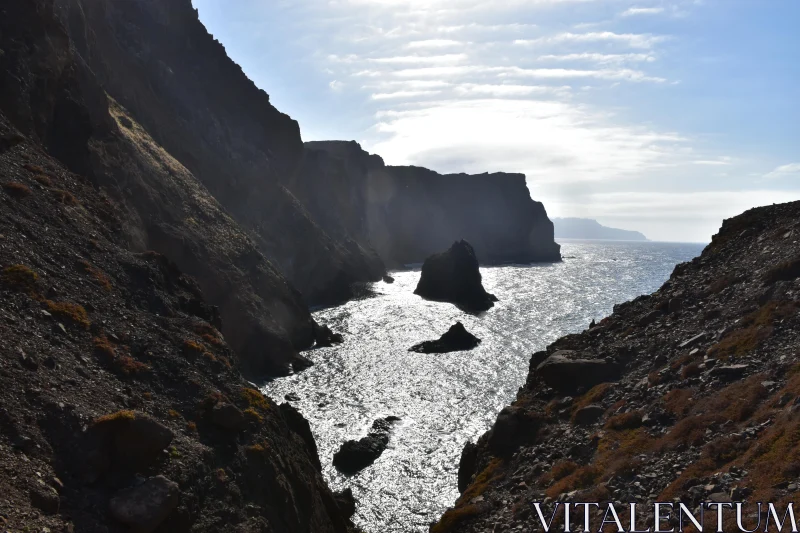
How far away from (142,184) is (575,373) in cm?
5096

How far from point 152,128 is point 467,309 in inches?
2412

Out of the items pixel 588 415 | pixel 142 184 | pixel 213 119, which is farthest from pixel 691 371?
pixel 213 119

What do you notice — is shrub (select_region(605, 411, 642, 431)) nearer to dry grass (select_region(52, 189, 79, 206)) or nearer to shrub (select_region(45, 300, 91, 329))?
shrub (select_region(45, 300, 91, 329))

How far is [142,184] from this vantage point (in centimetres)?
6281

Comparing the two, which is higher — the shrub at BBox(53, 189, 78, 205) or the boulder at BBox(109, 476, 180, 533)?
the shrub at BBox(53, 189, 78, 205)

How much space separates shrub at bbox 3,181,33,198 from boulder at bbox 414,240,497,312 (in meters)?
89.5

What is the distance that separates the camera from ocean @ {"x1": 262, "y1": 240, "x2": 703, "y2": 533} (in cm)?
3875

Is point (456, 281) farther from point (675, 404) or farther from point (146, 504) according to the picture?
point (146, 504)

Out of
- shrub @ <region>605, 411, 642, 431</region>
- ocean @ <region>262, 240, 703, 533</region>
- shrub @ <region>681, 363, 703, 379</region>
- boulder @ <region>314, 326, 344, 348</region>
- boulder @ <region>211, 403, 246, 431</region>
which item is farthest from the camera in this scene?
boulder @ <region>314, 326, 344, 348</region>

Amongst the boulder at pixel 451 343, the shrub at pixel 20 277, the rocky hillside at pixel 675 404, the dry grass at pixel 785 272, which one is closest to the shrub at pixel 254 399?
the rocky hillside at pixel 675 404

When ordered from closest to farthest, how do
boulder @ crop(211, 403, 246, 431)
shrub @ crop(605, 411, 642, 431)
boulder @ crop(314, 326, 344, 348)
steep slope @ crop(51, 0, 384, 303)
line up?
shrub @ crop(605, 411, 642, 431) < boulder @ crop(211, 403, 246, 431) < boulder @ crop(314, 326, 344, 348) < steep slope @ crop(51, 0, 384, 303)

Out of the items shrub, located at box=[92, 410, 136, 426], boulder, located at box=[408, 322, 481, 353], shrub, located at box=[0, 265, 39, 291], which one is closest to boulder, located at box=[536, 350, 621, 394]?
shrub, located at box=[92, 410, 136, 426]

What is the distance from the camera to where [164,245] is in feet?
200

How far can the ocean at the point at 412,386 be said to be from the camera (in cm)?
3875
